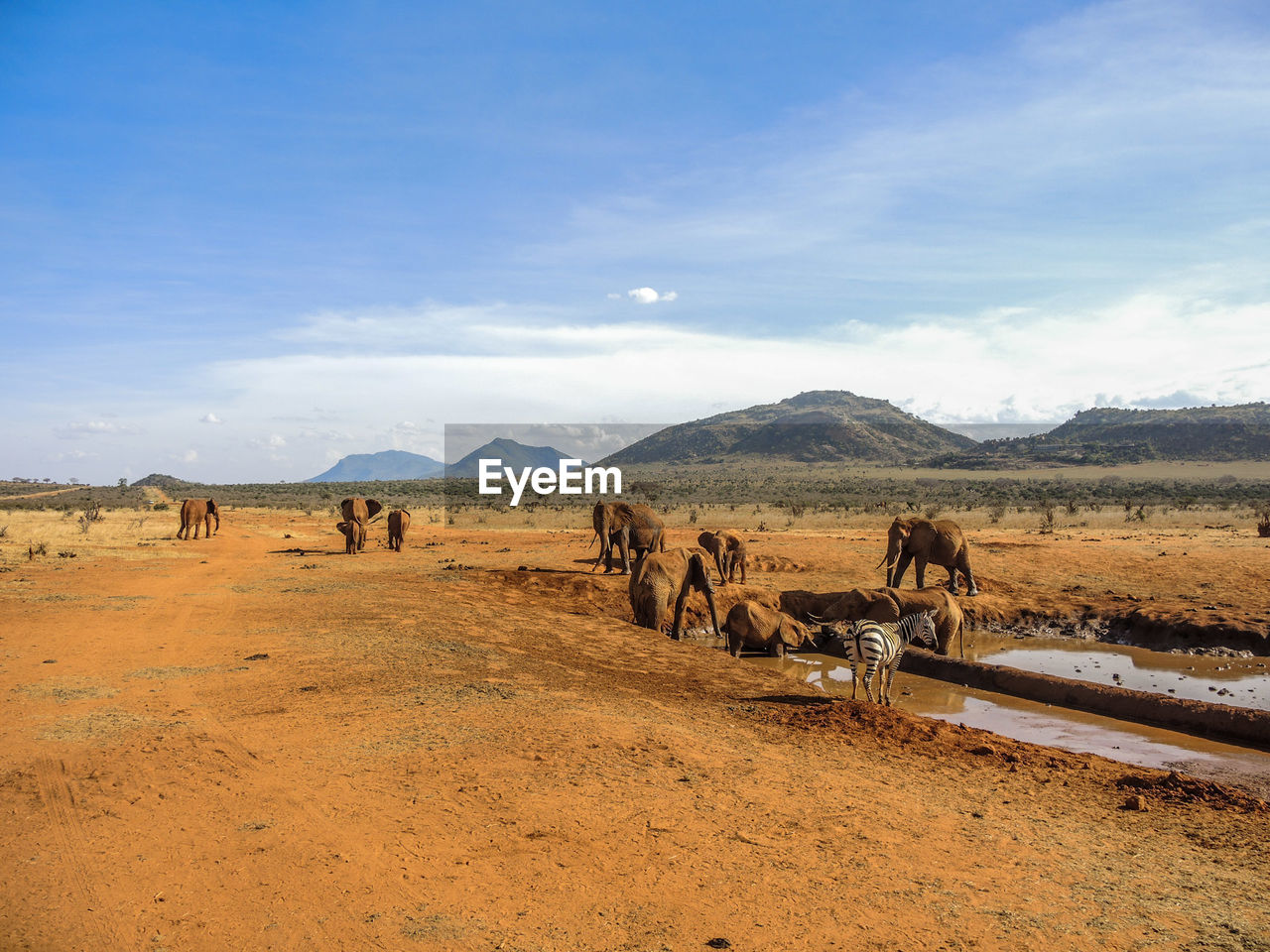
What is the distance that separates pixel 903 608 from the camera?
1377cm

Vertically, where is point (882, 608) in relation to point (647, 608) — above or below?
above

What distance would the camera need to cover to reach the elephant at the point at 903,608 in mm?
13766

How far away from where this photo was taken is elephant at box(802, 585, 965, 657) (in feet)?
45.2

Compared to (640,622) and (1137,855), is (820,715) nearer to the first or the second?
(1137,855)

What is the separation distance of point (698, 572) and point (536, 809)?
9496mm

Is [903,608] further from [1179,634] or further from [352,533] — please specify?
[352,533]

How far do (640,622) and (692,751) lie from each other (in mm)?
7717

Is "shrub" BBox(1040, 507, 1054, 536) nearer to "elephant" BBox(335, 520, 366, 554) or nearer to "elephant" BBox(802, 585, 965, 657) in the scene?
"elephant" BBox(802, 585, 965, 657)

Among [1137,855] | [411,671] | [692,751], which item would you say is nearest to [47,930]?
[692,751]

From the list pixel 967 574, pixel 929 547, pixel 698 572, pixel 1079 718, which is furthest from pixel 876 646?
pixel 967 574

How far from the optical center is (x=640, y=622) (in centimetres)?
1574

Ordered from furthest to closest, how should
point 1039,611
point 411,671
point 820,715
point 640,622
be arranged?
point 1039,611 < point 640,622 < point 411,671 < point 820,715

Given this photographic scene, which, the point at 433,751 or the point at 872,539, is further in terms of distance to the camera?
the point at 872,539

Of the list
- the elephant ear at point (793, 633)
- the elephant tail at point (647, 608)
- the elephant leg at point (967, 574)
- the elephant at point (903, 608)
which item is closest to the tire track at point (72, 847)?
the elephant tail at point (647, 608)
